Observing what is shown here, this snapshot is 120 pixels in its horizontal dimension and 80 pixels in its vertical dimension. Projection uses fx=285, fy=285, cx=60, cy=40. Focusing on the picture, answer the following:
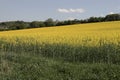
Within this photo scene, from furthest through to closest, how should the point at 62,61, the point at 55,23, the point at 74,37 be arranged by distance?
the point at 55,23, the point at 74,37, the point at 62,61

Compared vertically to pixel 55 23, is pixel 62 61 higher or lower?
higher

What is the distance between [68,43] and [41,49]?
188 cm

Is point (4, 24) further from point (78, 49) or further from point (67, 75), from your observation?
point (67, 75)

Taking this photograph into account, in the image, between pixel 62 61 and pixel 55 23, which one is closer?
pixel 62 61

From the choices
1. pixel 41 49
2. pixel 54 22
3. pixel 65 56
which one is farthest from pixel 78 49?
pixel 54 22

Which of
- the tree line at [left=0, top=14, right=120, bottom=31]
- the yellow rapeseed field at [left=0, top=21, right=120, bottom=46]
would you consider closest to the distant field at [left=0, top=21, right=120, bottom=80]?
the yellow rapeseed field at [left=0, top=21, right=120, bottom=46]

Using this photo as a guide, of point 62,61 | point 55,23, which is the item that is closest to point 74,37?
point 62,61

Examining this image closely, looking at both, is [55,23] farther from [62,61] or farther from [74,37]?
[62,61]

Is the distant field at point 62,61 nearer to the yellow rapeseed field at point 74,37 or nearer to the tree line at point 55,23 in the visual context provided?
the yellow rapeseed field at point 74,37

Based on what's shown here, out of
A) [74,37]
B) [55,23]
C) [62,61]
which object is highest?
[74,37]

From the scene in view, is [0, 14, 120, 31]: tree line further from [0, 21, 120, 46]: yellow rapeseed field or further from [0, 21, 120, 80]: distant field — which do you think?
[0, 21, 120, 80]: distant field

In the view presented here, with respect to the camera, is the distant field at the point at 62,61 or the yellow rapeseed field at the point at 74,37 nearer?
the distant field at the point at 62,61

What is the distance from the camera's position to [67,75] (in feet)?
31.4

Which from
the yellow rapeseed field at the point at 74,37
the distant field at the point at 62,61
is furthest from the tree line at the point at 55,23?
the distant field at the point at 62,61
